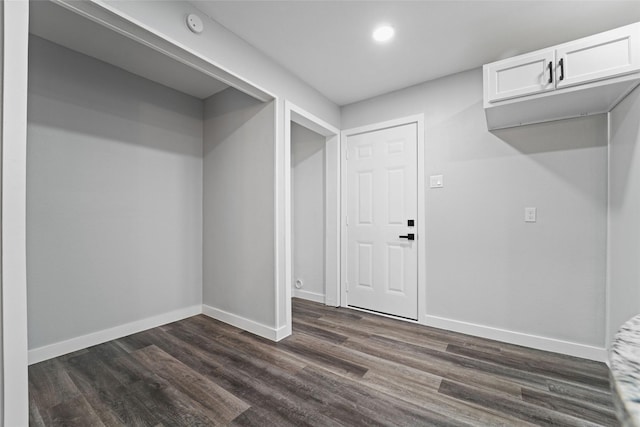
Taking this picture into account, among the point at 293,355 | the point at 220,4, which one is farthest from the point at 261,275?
the point at 220,4

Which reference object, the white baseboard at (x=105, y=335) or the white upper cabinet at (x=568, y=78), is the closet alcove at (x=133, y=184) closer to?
the white baseboard at (x=105, y=335)

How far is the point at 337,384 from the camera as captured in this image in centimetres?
184

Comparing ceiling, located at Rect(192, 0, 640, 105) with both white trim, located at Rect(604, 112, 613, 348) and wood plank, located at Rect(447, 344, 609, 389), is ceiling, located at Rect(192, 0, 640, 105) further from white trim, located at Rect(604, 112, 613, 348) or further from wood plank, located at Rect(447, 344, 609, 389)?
wood plank, located at Rect(447, 344, 609, 389)

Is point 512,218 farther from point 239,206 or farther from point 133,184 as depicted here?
point 133,184

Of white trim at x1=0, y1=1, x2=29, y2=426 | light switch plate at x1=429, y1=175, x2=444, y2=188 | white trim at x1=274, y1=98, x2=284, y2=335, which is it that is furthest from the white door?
white trim at x1=0, y1=1, x2=29, y2=426

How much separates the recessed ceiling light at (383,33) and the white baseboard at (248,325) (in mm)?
2604

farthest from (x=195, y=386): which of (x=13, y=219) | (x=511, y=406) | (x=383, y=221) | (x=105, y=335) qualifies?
(x=383, y=221)

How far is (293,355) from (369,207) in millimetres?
1764

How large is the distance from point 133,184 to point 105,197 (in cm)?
27

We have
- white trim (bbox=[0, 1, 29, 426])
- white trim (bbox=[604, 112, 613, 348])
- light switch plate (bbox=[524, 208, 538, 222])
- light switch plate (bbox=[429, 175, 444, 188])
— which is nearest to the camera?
white trim (bbox=[0, 1, 29, 426])

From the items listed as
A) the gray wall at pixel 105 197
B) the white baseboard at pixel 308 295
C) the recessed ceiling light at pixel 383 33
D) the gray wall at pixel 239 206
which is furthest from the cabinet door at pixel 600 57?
the gray wall at pixel 105 197

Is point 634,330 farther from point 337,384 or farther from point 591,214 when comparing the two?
point 591,214

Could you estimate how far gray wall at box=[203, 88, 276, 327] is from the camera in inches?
102

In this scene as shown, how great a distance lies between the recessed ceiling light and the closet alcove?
1.03 meters
